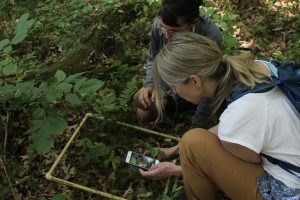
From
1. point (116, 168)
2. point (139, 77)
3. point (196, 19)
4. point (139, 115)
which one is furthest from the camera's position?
point (139, 77)

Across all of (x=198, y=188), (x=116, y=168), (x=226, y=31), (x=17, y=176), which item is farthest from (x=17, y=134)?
(x=226, y=31)

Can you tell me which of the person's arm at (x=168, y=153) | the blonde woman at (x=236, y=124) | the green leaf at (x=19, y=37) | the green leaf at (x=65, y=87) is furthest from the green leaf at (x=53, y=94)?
the person's arm at (x=168, y=153)

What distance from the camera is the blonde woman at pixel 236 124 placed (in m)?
1.83

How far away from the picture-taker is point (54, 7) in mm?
5094

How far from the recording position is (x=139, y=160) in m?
2.83

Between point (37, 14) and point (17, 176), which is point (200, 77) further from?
point (37, 14)

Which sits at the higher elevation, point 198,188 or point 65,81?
point 65,81

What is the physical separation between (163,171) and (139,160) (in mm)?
324

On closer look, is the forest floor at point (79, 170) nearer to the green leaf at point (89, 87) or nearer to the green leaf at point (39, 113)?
the green leaf at point (39, 113)

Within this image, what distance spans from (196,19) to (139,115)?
106cm

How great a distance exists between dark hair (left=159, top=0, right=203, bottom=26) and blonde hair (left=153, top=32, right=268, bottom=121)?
1.68 ft

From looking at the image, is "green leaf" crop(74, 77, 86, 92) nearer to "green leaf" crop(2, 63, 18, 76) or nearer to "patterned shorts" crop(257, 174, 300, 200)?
"green leaf" crop(2, 63, 18, 76)

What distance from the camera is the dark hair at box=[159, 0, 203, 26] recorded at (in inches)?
98.5

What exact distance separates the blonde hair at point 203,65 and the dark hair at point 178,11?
51 cm
